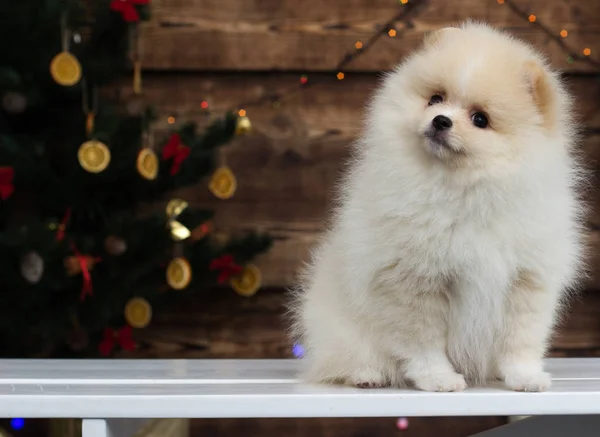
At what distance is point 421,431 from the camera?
2158 millimetres

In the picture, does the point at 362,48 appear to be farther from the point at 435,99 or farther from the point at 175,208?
the point at 435,99

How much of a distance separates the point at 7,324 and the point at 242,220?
71cm

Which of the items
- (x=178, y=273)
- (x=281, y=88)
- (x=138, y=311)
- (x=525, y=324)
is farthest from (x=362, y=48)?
(x=525, y=324)

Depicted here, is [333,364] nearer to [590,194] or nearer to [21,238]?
[21,238]

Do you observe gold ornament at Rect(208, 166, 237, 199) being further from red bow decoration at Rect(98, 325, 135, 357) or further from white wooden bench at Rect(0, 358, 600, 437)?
white wooden bench at Rect(0, 358, 600, 437)

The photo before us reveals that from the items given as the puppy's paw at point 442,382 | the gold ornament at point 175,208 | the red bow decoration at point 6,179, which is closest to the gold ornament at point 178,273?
the gold ornament at point 175,208

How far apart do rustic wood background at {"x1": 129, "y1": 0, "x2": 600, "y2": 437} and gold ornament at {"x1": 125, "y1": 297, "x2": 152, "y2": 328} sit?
0.37 m

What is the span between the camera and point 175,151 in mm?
1661

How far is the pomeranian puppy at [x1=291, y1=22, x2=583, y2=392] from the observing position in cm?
102

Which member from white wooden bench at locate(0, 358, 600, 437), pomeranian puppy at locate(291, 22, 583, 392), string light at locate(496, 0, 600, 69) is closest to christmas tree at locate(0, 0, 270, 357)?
white wooden bench at locate(0, 358, 600, 437)

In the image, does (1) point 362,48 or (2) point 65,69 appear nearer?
(2) point 65,69

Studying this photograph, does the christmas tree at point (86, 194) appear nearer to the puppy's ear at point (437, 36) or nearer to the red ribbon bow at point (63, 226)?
the red ribbon bow at point (63, 226)

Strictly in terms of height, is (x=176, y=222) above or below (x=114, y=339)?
above

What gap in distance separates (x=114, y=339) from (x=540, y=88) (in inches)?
44.8
